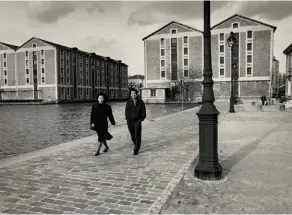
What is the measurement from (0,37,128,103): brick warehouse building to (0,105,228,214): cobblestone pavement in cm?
5354

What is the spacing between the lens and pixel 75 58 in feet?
224

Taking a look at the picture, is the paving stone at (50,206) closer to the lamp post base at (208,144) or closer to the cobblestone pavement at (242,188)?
the cobblestone pavement at (242,188)

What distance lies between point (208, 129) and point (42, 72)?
63.1 meters

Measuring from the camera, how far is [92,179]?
16.8ft

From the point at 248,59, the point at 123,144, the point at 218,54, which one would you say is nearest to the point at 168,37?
the point at 218,54

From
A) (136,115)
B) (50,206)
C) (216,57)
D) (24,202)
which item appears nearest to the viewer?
(50,206)

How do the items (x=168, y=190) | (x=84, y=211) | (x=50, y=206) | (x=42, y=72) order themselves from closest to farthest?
1. (x=84, y=211)
2. (x=50, y=206)
3. (x=168, y=190)
4. (x=42, y=72)

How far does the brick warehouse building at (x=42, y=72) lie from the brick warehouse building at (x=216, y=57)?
1856cm

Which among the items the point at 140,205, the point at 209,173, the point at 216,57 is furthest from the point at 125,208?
the point at 216,57

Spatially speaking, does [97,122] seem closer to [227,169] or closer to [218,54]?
[227,169]

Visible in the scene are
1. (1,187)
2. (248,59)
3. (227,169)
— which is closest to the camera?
(1,187)

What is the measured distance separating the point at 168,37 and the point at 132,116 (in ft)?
176

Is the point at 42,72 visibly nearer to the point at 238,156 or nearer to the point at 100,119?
the point at 100,119

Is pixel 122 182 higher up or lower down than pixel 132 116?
lower down
